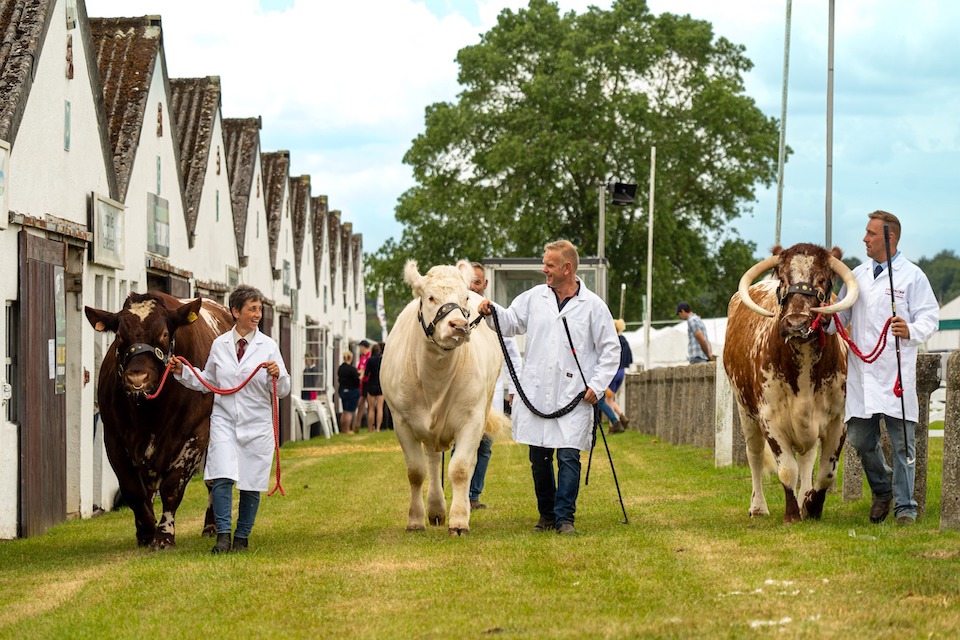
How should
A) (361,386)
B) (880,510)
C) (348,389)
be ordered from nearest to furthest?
(880,510)
(348,389)
(361,386)

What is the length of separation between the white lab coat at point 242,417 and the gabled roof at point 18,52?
3.74m

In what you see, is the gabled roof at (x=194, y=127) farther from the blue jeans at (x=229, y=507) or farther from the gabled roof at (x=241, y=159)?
the blue jeans at (x=229, y=507)

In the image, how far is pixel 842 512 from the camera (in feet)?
38.9

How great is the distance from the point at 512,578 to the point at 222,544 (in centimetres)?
291

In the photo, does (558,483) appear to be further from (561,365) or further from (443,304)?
(443,304)

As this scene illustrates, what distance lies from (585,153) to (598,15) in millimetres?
6140

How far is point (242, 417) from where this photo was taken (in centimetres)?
1073

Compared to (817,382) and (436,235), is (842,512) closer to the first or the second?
(817,382)

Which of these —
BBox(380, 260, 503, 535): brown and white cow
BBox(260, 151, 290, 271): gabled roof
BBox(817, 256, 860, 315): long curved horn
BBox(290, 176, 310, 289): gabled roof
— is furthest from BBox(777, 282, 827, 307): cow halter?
BBox(290, 176, 310, 289): gabled roof

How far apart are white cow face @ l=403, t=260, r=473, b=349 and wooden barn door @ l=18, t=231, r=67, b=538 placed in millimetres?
4228

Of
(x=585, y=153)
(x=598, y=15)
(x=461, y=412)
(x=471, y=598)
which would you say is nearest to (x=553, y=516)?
(x=461, y=412)

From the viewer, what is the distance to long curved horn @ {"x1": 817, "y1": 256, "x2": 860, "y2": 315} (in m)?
10.5

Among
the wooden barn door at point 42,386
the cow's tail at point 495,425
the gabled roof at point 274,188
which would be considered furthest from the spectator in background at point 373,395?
the cow's tail at point 495,425

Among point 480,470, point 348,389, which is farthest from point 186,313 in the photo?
point 348,389
